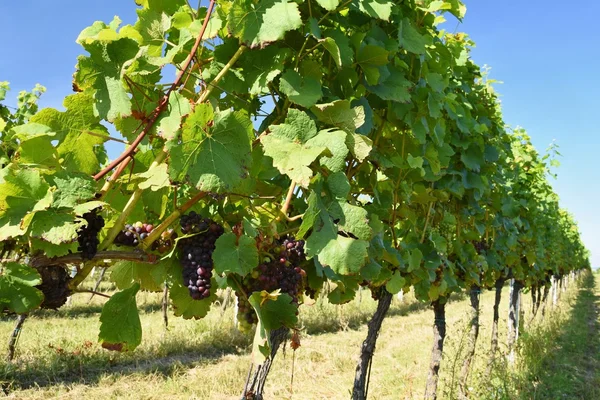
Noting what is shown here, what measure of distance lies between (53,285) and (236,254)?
46 cm

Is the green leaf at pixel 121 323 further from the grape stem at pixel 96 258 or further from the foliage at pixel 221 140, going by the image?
the grape stem at pixel 96 258

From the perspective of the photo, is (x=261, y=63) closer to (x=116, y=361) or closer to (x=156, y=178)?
(x=156, y=178)

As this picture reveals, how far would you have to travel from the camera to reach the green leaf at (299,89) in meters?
1.41

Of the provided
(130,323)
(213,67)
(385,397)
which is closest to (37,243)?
(130,323)

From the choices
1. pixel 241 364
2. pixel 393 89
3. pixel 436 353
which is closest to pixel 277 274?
pixel 393 89

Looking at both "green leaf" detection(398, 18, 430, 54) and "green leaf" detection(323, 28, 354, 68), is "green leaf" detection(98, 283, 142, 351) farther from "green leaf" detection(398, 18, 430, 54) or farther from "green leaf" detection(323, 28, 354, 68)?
"green leaf" detection(398, 18, 430, 54)

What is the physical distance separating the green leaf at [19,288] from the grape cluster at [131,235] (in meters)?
0.22

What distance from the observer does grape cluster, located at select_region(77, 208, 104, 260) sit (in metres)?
1.17

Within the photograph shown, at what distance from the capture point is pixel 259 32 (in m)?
1.31

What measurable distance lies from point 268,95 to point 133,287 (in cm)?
78

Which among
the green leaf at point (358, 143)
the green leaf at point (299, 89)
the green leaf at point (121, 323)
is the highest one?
the green leaf at point (299, 89)

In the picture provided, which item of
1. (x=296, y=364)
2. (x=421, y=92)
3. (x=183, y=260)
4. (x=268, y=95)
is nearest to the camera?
(x=183, y=260)

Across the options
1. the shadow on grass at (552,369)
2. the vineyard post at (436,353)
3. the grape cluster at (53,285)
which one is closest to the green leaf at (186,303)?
the grape cluster at (53,285)

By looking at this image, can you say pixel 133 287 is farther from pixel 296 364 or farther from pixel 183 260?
pixel 296 364
